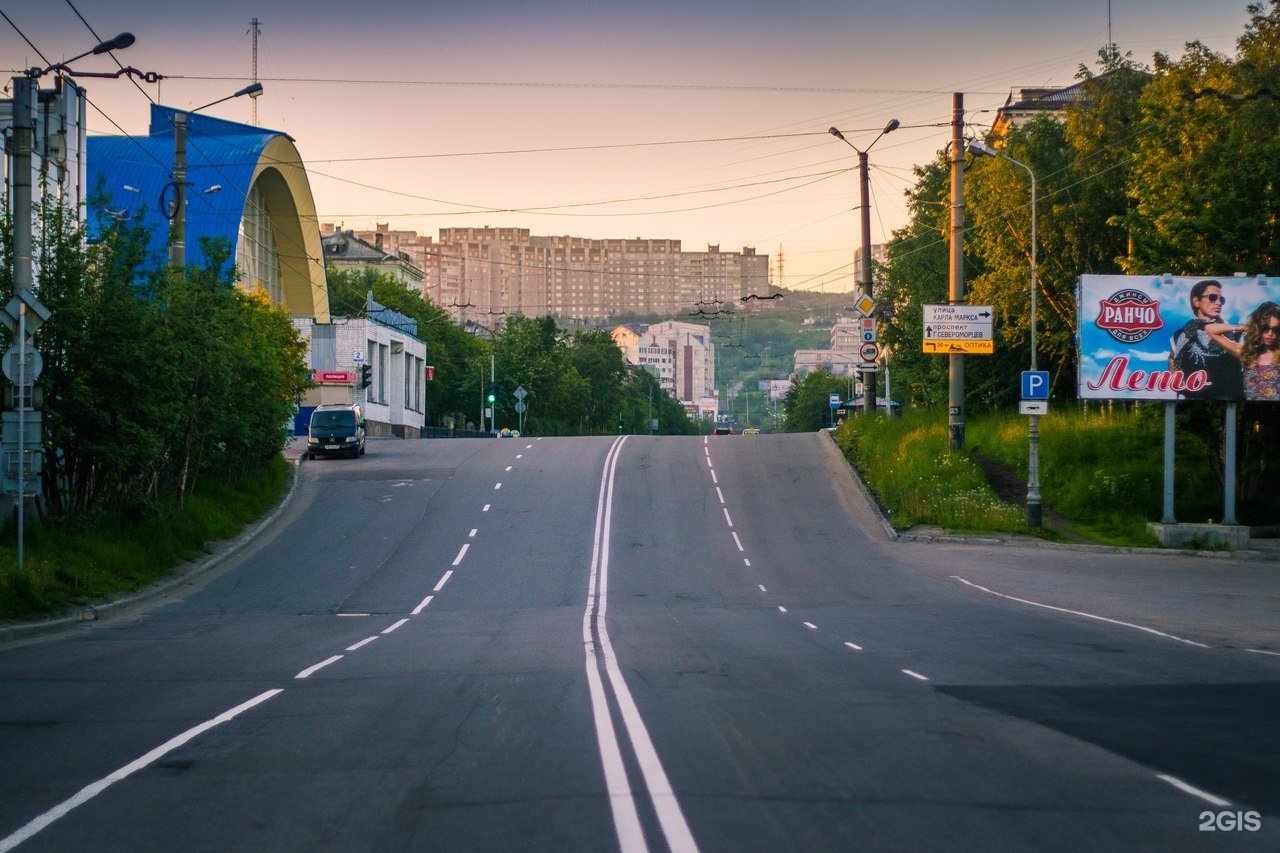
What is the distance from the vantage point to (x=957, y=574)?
28.3m

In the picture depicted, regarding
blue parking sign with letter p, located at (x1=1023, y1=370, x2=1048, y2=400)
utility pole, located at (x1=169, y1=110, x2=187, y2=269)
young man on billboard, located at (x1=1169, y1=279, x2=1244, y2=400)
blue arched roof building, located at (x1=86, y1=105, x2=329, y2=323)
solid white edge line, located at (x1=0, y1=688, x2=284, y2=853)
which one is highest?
blue arched roof building, located at (x1=86, y1=105, x2=329, y2=323)

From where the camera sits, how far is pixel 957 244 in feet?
126

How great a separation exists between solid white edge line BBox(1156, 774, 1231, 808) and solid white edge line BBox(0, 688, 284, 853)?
20.4ft

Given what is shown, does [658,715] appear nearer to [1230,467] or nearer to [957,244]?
[1230,467]

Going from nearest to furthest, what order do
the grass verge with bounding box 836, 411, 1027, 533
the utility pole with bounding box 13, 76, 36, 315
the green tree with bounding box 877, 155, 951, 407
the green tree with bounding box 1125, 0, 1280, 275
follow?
the utility pole with bounding box 13, 76, 36, 315, the grass verge with bounding box 836, 411, 1027, 533, the green tree with bounding box 1125, 0, 1280, 275, the green tree with bounding box 877, 155, 951, 407

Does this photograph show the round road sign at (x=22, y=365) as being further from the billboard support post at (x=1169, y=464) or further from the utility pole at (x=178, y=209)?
the billboard support post at (x=1169, y=464)

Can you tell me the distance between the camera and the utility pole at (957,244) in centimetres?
3694

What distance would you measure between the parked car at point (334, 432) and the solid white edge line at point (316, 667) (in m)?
37.4

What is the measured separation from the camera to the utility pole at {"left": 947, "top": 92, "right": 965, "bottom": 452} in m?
36.9

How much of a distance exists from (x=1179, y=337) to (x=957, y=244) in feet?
23.0

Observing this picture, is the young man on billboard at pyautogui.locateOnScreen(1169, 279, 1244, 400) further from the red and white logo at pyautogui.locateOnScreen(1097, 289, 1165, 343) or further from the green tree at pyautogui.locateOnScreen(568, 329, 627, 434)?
→ the green tree at pyautogui.locateOnScreen(568, 329, 627, 434)

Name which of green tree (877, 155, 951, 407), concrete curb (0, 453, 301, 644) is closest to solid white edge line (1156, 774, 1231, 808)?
concrete curb (0, 453, 301, 644)

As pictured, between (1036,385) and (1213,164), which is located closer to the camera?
(1036,385)

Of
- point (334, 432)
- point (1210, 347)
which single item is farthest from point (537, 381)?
point (1210, 347)
